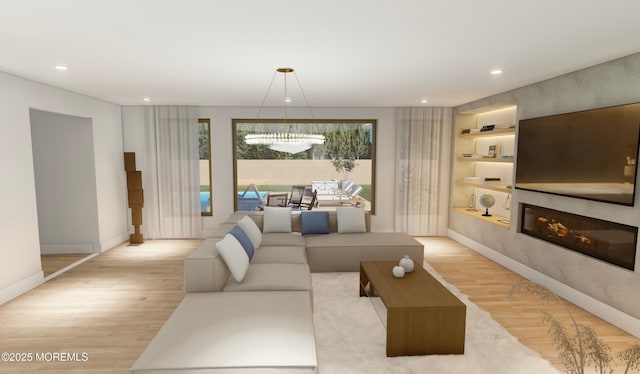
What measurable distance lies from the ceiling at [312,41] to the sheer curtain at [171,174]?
6.44 feet

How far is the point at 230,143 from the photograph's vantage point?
7.03 metres

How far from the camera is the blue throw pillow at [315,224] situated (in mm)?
5395

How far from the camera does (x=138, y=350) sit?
9.94 ft

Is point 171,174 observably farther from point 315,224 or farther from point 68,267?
point 315,224

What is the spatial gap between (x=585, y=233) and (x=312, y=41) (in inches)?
144

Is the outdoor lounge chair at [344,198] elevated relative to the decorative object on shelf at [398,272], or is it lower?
elevated

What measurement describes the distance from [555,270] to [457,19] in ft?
11.3

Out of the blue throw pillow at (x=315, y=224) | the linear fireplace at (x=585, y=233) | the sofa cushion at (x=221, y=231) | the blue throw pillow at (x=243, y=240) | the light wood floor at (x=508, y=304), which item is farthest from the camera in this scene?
the blue throw pillow at (x=315, y=224)

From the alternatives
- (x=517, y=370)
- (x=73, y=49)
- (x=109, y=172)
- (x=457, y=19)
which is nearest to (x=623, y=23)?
(x=457, y=19)

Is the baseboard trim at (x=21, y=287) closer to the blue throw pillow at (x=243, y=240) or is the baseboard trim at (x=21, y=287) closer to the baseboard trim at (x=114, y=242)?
the baseboard trim at (x=114, y=242)

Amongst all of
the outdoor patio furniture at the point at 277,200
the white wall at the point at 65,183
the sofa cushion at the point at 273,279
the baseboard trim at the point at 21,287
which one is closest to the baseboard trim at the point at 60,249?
the white wall at the point at 65,183

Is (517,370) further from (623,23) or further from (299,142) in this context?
(299,142)

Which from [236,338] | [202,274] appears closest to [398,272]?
[236,338]

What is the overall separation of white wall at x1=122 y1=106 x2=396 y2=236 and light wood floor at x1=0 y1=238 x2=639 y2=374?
1725 millimetres
